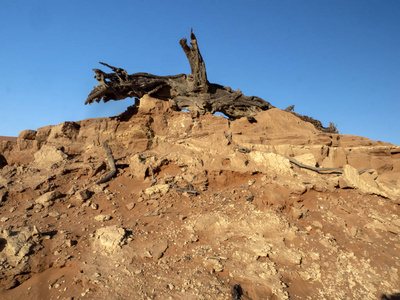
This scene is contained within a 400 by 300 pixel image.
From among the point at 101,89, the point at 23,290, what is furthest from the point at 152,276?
the point at 101,89

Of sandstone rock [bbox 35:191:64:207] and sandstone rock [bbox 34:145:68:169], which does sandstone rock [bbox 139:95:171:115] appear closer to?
sandstone rock [bbox 34:145:68:169]

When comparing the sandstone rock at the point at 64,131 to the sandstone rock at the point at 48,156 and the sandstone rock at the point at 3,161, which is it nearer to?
the sandstone rock at the point at 48,156

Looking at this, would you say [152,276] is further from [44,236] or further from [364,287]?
[364,287]

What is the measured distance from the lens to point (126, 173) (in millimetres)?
6355

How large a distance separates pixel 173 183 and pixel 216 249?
218 centimetres

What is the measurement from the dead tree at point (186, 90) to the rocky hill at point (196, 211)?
98cm

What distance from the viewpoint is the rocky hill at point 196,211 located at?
11.5 feet

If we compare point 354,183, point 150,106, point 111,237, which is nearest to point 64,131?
point 150,106

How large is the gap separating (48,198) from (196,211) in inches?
121

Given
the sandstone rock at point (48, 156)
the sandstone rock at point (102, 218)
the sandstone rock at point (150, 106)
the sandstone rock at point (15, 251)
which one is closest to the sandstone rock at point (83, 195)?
the sandstone rock at point (102, 218)

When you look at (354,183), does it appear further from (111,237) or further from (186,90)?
(186,90)

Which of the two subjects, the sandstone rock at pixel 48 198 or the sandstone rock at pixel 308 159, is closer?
the sandstone rock at pixel 48 198

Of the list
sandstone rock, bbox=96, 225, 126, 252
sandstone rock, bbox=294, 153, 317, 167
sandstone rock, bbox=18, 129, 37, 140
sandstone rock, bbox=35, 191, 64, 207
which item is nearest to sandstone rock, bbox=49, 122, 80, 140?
sandstone rock, bbox=18, 129, 37, 140

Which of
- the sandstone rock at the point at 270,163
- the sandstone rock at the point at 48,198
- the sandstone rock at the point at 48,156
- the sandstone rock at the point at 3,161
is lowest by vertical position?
the sandstone rock at the point at 48,198
